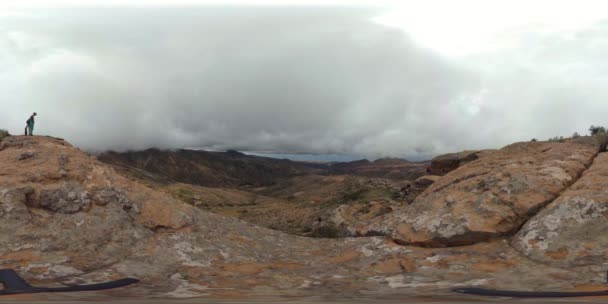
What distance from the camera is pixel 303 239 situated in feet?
72.9

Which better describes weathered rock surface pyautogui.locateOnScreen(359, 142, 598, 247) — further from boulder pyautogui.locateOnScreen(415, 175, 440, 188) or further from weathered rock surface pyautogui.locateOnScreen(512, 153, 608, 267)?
boulder pyautogui.locateOnScreen(415, 175, 440, 188)

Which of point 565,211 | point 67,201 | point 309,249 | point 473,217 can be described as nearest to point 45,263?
point 67,201

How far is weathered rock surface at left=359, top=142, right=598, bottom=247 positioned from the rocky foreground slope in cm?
6

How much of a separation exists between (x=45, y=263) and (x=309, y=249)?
10.1m

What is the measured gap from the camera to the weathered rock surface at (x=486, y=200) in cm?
1861

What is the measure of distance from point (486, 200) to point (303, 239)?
836 cm

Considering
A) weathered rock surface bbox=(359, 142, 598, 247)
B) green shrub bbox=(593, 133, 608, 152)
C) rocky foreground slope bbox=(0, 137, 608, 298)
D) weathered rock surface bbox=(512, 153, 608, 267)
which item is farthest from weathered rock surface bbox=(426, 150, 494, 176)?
weathered rock surface bbox=(512, 153, 608, 267)

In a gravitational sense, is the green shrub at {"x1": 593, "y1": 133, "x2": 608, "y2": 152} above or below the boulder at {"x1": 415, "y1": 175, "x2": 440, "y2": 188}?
above

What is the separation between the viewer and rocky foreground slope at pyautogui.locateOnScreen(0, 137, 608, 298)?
15.1m

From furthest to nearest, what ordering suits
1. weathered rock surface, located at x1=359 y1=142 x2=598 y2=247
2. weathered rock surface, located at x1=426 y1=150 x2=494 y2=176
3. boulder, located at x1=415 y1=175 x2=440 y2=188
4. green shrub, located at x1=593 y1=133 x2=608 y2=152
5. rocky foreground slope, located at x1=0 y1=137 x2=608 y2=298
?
weathered rock surface, located at x1=426 y1=150 x2=494 y2=176
boulder, located at x1=415 y1=175 x2=440 y2=188
green shrub, located at x1=593 y1=133 x2=608 y2=152
weathered rock surface, located at x1=359 y1=142 x2=598 y2=247
rocky foreground slope, located at x1=0 y1=137 x2=608 y2=298

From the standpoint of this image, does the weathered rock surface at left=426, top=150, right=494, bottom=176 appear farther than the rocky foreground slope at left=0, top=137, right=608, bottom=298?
Yes

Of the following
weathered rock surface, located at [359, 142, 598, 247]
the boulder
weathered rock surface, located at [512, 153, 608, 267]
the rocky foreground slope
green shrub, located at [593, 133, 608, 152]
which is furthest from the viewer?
the boulder

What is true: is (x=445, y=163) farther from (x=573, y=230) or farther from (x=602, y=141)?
(x=573, y=230)

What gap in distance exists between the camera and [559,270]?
1475cm
